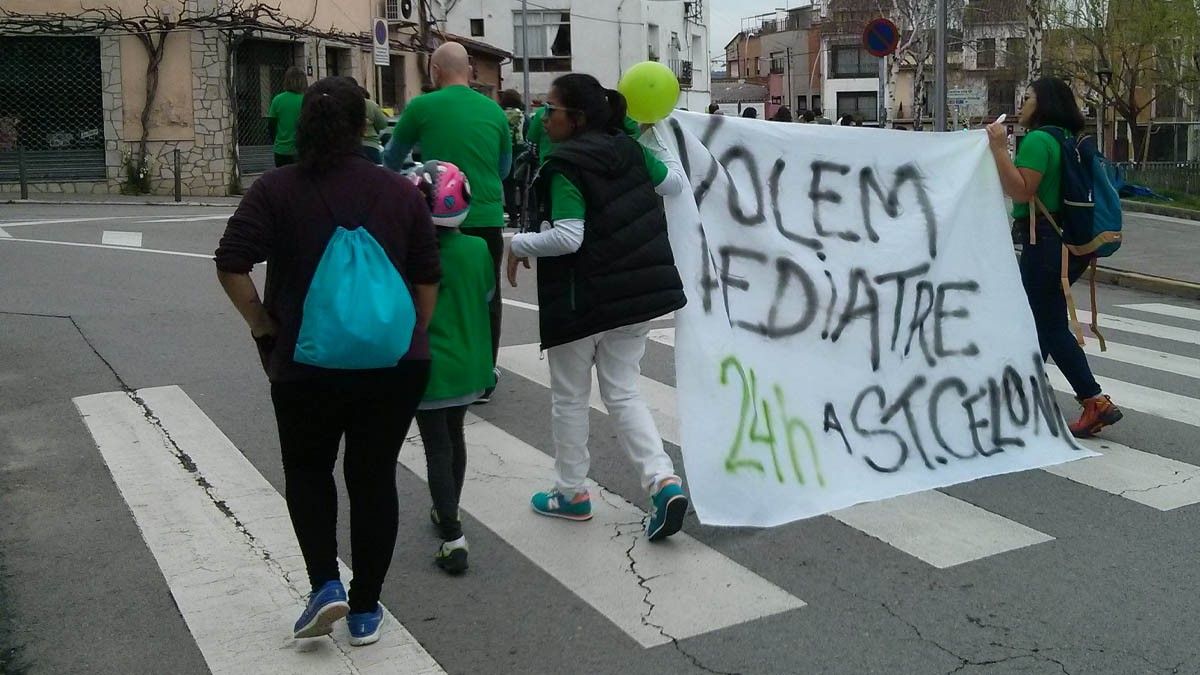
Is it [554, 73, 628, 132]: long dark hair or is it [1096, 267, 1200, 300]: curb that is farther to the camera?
[1096, 267, 1200, 300]: curb

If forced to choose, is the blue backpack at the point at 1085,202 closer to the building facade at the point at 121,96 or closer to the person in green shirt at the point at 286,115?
the person in green shirt at the point at 286,115

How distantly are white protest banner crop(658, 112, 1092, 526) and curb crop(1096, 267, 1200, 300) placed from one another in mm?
7828

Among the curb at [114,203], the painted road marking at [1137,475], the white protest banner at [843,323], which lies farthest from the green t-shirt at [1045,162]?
the curb at [114,203]

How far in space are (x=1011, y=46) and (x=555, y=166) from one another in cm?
5707

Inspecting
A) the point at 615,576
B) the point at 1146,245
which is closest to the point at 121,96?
the point at 1146,245

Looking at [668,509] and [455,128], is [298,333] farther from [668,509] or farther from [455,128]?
[455,128]

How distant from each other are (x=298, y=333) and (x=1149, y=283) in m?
11.9

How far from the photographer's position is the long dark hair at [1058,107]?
20.4 ft

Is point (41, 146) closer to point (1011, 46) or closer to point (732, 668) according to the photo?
point (732, 668)

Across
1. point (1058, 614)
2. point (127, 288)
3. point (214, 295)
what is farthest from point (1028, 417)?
point (127, 288)

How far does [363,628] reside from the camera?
400 cm

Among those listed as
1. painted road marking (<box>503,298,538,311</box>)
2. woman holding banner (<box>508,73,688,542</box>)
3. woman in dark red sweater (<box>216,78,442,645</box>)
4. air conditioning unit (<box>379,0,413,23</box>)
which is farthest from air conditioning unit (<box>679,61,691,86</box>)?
woman in dark red sweater (<box>216,78,442,645</box>)

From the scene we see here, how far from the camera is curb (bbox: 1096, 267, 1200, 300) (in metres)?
13.0

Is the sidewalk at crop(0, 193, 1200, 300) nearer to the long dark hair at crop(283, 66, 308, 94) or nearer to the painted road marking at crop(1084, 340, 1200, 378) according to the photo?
the painted road marking at crop(1084, 340, 1200, 378)
